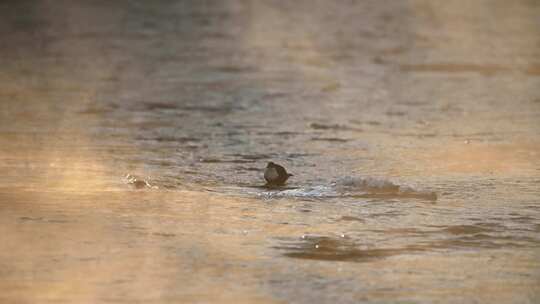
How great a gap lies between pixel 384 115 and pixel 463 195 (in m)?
3.41

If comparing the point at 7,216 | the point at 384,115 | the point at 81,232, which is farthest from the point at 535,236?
the point at 384,115

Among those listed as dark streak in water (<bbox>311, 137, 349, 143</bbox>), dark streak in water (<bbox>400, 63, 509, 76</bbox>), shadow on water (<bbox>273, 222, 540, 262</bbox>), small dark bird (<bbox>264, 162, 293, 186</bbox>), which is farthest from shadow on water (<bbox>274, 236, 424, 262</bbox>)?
dark streak in water (<bbox>400, 63, 509, 76</bbox>)

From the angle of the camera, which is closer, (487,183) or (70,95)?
(487,183)

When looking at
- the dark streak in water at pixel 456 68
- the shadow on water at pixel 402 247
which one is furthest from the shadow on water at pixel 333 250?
the dark streak in water at pixel 456 68

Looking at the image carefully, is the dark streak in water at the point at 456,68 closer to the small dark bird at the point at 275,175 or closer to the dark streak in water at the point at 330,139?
the dark streak in water at the point at 330,139

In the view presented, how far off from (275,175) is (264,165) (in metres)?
0.75

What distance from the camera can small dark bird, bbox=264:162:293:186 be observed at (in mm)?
7172

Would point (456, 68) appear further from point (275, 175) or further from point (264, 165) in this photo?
point (275, 175)

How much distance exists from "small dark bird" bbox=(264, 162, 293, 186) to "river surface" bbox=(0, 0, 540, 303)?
3.0 inches

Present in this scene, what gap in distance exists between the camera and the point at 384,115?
10.2 m

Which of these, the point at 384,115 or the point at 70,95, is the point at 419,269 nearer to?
the point at 384,115

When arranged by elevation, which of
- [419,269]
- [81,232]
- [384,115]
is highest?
[384,115]

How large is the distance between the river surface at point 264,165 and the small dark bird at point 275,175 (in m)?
0.08

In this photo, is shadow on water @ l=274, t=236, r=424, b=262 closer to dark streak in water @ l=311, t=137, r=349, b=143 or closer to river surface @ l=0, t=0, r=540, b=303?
river surface @ l=0, t=0, r=540, b=303
